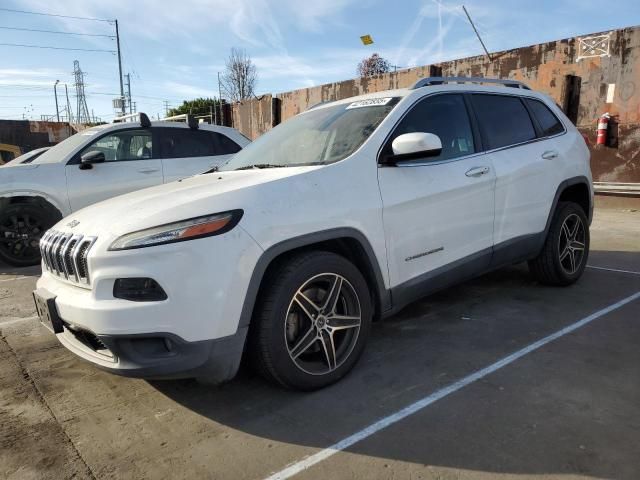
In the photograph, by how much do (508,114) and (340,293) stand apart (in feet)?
7.92

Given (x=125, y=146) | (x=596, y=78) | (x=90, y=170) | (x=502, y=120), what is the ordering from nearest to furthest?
(x=502, y=120) < (x=90, y=170) < (x=125, y=146) < (x=596, y=78)

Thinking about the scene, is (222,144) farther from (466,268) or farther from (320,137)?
(466,268)

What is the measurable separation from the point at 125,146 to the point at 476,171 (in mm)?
5245

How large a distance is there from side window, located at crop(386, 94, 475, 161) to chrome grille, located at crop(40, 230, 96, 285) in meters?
2.07

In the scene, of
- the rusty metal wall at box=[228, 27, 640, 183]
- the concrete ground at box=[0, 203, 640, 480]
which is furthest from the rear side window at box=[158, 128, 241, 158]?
the rusty metal wall at box=[228, 27, 640, 183]

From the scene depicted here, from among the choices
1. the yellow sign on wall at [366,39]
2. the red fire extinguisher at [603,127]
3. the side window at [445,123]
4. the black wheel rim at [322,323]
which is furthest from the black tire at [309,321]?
the yellow sign on wall at [366,39]

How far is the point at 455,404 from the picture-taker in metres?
2.67

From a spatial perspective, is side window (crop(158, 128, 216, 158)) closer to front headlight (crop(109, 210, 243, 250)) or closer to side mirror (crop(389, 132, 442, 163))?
side mirror (crop(389, 132, 442, 163))

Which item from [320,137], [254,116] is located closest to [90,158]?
[320,137]

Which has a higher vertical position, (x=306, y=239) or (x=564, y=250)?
(x=306, y=239)

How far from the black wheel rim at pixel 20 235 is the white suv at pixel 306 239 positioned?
161 inches

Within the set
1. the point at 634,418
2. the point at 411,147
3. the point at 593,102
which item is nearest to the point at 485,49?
the point at 593,102

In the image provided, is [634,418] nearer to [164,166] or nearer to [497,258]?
[497,258]

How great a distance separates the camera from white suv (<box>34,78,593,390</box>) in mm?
2389
